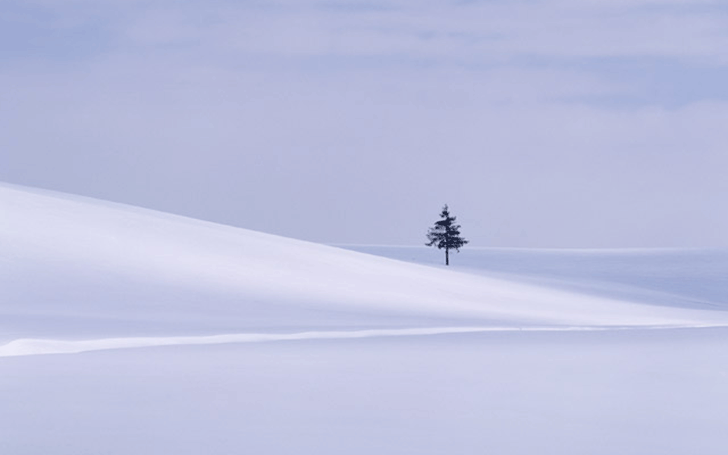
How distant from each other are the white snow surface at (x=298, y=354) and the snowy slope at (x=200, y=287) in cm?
8

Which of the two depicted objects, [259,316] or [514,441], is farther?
[259,316]

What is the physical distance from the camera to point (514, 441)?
267 inches

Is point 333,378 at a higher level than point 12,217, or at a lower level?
lower

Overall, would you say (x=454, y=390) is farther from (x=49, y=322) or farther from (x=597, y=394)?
(x=49, y=322)

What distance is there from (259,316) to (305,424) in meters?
8.78

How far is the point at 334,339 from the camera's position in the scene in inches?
543

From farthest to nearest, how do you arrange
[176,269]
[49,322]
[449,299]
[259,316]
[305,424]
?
1. [449,299]
2. [176,269]
3. [259,316]
4. [49,322]
5. [305,424]

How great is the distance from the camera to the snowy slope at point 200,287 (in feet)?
48.6

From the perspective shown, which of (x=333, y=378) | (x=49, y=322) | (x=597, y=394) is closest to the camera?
(x=597, y=394)

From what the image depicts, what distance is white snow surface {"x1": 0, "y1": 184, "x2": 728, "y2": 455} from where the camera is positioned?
693cm

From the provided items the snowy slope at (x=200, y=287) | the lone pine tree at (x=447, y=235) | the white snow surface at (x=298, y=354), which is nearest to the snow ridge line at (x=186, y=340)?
the white snow surface at (x=298, y=354)

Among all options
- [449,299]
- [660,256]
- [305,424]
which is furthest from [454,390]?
[660,256]

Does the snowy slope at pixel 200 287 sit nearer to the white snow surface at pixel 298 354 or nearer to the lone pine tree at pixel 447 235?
the white snow surface at pixel 298 354

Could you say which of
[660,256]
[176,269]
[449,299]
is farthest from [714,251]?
[176,269]
